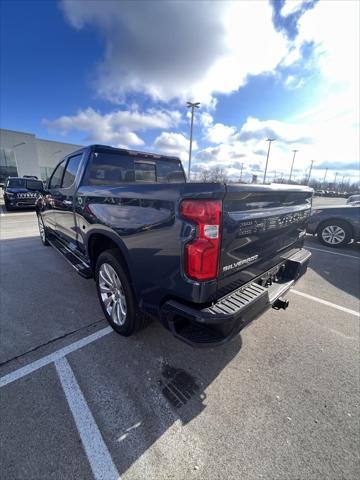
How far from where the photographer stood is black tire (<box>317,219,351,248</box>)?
255 inches

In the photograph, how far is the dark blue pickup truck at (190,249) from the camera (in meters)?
1.54

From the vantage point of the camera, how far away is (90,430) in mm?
1637

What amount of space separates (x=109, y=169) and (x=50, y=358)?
95.1 inches

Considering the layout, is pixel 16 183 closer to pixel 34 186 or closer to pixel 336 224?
pixel 34 186

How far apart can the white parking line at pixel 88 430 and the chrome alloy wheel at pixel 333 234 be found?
731cm

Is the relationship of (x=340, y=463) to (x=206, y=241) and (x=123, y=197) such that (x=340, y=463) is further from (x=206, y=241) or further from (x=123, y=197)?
(x=123, y=197)

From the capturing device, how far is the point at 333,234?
6.65 meters

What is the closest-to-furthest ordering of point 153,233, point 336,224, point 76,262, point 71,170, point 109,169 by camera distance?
point 153,233
point 109,169
point 76,262
point 71,170
point 336,224

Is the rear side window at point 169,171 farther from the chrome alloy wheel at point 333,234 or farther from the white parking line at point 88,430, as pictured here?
the chrome alloy wheel at point 333,234

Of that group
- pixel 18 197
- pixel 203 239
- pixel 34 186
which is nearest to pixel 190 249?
pixel 203 239

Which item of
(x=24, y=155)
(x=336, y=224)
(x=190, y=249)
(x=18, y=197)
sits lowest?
(x=18, y=197)

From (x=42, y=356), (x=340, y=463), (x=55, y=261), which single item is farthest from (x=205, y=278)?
(x=55, y=261)

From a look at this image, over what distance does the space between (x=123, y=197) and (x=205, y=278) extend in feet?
3.79

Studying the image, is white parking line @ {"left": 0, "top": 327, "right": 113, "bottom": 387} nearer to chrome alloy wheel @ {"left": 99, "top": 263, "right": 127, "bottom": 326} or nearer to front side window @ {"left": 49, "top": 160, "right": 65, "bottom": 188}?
chrome alloy wheel @ {"left": 99, "top": 263, "right": 127, "bottom": 326}
